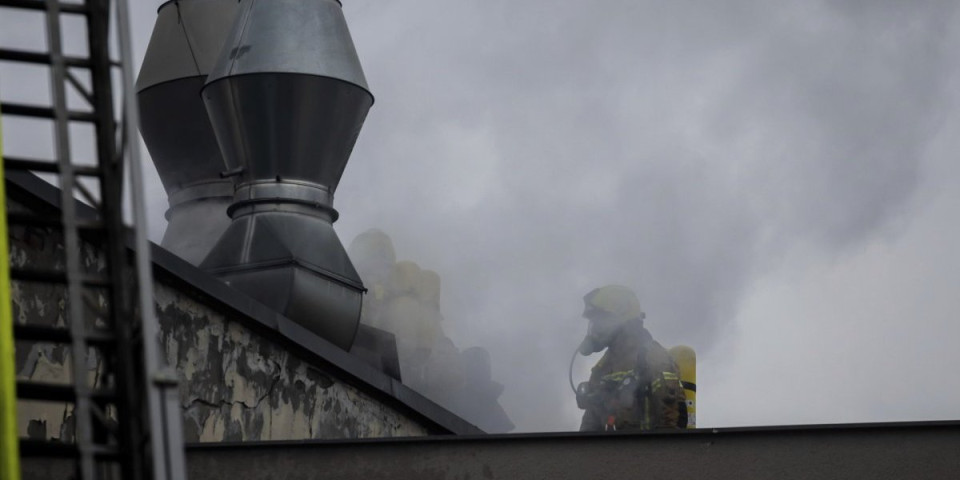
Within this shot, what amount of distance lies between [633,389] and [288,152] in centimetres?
451

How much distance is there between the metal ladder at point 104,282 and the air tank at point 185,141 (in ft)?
28.4

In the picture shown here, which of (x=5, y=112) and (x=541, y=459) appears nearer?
(x=5, y=112)

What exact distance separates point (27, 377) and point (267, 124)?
15.4 ft

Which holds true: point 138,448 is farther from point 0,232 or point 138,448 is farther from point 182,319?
point 182,319

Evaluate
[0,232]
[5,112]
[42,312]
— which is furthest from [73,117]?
[42,312]

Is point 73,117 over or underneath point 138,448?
over

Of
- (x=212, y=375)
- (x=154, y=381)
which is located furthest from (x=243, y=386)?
(x=154, y=381)

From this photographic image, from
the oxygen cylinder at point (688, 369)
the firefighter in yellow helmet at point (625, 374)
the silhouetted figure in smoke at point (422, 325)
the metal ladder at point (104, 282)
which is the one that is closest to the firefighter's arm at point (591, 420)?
the firefighter in yellow helmet at point (625, 374)

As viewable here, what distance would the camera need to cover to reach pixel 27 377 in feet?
27.2

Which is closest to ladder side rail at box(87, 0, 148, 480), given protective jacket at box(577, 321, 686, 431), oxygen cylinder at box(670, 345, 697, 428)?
protective jacket at box(577, 321, 686, 431)

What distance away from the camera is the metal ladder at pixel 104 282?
16.6ft

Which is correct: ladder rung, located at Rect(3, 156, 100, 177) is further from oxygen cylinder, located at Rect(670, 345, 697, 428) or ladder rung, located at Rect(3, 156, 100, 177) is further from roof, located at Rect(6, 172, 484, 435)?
oxygen cylinder, located at Rect(670, 345, 697, 428)

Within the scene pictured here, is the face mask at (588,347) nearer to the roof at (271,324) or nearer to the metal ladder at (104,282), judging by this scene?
the roof at (271,324)

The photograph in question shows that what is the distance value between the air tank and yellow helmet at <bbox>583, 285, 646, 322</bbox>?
417 cm
